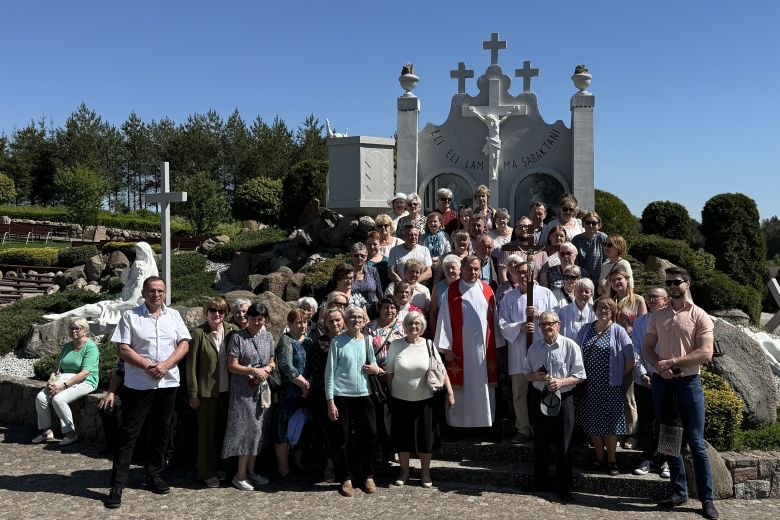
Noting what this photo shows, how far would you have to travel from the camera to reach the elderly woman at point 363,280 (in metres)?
6.82

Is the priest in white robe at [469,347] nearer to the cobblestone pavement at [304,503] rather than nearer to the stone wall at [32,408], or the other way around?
the cobblestone pavement at [304,503]

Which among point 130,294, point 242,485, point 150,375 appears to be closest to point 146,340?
point 150,375

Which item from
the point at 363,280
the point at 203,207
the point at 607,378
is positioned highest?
the point at 203,207

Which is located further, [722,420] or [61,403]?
[61,403]

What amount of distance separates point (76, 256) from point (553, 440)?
60.5 ft

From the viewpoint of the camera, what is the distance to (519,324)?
618cm

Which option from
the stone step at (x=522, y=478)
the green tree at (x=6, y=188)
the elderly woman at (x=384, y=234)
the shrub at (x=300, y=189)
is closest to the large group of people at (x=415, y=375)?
the stone step at (x=522, y=478)

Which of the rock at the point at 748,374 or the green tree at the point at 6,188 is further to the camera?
the green tree at the point at 6,188

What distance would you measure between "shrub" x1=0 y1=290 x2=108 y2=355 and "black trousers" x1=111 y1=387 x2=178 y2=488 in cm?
602

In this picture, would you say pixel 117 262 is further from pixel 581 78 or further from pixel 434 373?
pixel 434 373

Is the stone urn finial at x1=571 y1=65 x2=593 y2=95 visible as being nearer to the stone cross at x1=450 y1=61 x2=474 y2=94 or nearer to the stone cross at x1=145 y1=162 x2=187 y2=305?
the stone cross at x1=450 y1=61 x2=474 y2=94

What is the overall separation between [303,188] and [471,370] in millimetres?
16643

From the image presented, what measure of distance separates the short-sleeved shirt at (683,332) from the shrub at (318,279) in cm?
570

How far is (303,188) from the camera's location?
22234 millimetres
